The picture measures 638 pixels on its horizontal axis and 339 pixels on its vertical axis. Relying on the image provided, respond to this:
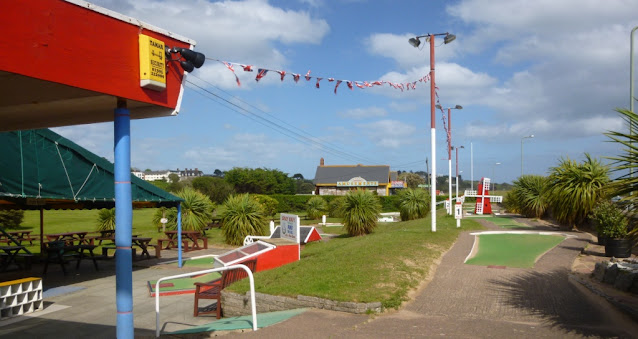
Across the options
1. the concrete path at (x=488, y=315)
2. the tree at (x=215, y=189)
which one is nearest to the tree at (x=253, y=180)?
the tree at (x=215, y=189)

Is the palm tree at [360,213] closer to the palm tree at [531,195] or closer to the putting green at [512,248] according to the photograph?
the putting green at [512,248]

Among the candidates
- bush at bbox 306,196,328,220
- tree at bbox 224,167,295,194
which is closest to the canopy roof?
bush at bbox 306,196,328,220

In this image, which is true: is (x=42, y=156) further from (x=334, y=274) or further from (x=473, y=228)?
(x=473, y=228)

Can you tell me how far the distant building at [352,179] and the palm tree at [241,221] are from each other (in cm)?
5572

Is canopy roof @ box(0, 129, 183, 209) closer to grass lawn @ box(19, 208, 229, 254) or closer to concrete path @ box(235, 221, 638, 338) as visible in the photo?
concrete path @ box(235, 221, 638, 338)

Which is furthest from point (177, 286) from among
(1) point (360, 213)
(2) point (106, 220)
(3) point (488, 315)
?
(2) point (106, 220)

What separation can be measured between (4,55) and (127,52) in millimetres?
1232

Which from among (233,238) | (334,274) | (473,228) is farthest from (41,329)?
Result: (473,228)

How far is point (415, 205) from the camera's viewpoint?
32062 mm

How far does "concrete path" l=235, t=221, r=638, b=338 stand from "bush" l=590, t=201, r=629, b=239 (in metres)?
3.00

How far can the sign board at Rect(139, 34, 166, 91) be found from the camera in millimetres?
5078

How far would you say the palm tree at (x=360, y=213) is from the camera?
22.9 metres

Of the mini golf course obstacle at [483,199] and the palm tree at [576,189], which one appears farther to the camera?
the mini golf course obstacle at [483,199]

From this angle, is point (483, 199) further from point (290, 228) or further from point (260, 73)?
point (260, 73)
